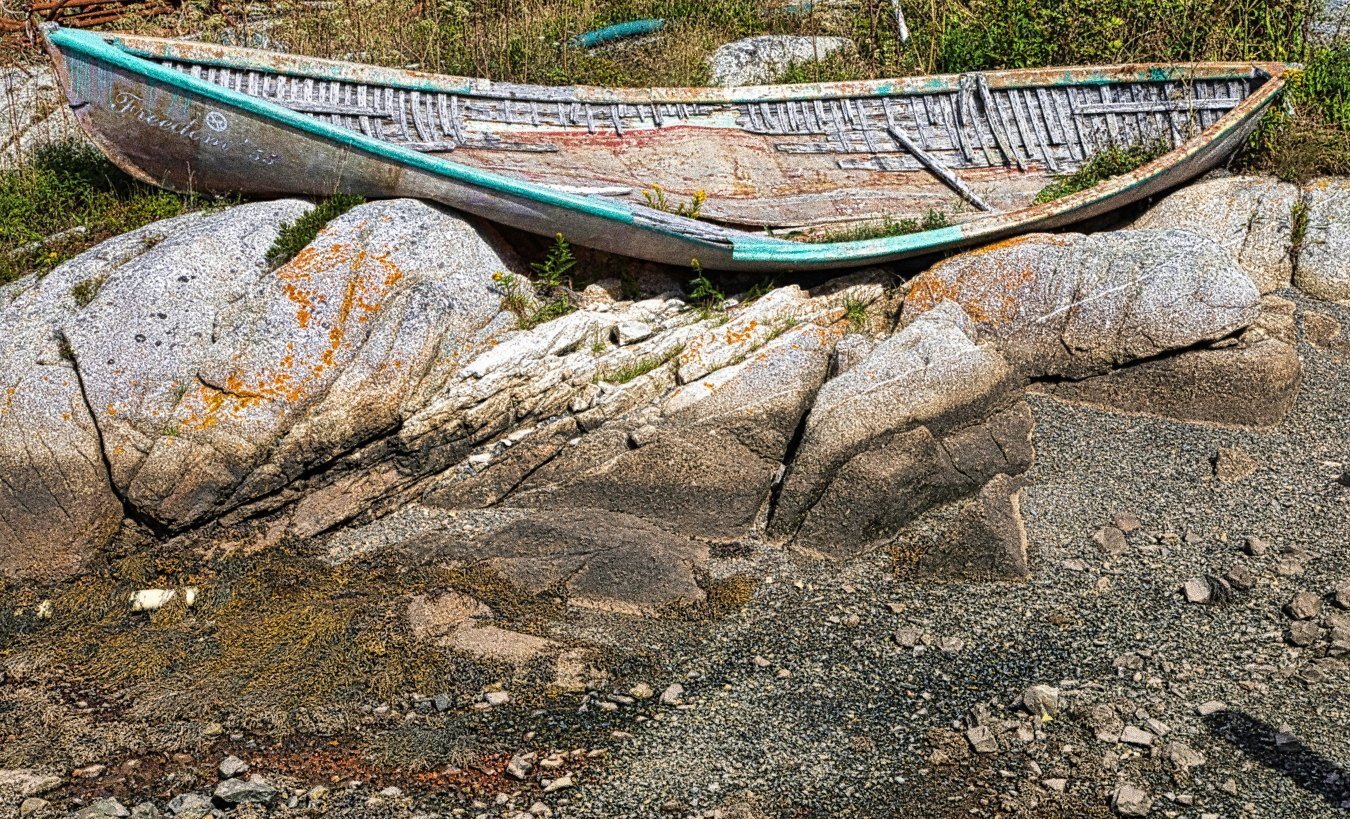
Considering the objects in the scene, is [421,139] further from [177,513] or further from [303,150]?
[177,513]

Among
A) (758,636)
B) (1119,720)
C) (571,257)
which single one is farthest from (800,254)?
(1119,720)

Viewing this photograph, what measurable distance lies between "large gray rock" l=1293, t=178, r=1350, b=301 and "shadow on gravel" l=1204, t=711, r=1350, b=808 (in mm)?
4674

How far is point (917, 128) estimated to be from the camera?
10.4 m

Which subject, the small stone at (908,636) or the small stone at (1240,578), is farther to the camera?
the small stone at (1240,578)

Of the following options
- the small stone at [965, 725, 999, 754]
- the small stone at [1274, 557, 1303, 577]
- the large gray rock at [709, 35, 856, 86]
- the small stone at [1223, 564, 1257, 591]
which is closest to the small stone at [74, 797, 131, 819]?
the small stone at [965, 725, 999, 754]

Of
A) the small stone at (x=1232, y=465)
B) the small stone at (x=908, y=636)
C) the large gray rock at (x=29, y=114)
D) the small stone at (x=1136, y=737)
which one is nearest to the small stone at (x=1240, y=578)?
the small stone at (x=1232, y=465)

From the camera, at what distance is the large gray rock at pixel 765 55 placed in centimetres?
1213

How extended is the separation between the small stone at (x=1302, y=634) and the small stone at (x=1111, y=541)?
0.99 meters

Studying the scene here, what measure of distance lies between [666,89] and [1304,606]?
6.52 m

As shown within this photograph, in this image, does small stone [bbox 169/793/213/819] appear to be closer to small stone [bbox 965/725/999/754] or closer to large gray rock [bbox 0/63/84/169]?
small stone [bbox 965/725/999/754]

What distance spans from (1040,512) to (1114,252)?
2.15 meters

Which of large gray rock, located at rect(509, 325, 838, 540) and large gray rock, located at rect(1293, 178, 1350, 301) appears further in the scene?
large gray rock, located at rect(1293, 178, 1350, 301)

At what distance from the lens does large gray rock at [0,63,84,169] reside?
9992mm

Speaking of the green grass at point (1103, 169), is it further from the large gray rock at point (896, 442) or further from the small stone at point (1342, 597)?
the small stone at point (1342, 597)
